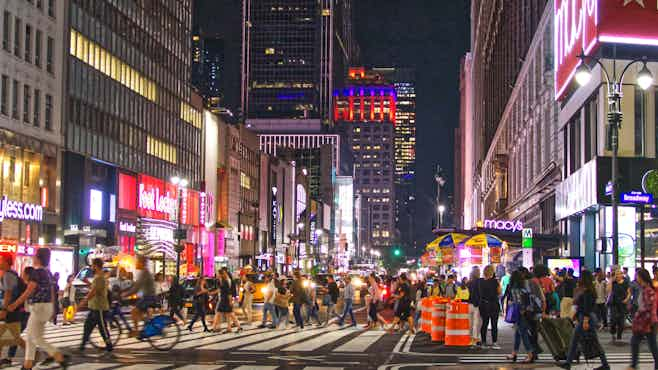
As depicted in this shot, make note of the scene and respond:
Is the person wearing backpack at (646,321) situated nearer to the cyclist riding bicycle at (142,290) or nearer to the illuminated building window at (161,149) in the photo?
the cyclist riding bicycle at (142,290)

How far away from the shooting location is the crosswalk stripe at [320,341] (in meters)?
22.2

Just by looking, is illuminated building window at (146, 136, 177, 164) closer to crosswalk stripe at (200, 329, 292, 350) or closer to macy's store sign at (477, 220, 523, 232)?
macy's store sign at (477, 220, 523, 232)

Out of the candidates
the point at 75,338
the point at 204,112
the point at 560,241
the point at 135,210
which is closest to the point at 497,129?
the point at 204,112

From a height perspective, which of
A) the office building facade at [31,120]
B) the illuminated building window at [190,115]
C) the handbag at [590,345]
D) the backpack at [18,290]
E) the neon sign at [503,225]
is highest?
the illuminated building window at [190,115]

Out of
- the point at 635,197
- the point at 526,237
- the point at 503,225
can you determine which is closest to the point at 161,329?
Result: the point at 526,237

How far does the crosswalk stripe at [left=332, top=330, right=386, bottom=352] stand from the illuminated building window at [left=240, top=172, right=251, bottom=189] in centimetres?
8468

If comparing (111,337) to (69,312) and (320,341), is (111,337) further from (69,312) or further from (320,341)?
(69,312)

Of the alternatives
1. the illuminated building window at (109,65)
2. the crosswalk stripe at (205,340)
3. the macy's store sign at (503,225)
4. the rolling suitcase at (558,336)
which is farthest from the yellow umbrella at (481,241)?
the illuminated building window at (109,65)

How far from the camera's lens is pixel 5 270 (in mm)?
16375

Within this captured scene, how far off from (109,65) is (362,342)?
163 ft

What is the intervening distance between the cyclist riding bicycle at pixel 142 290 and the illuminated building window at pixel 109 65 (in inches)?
1798

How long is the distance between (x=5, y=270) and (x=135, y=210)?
5846 centimetres

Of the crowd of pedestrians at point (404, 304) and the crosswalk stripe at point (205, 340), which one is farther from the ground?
the crowd of pedestrians at point (404, 304)

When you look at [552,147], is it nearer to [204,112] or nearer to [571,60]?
[571,60]
